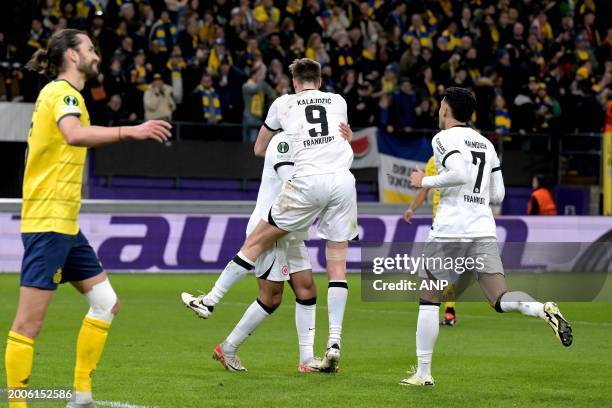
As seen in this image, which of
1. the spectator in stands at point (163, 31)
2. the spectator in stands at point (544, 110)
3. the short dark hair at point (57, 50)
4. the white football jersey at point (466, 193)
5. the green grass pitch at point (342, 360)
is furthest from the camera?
the spectator in stands at point (544, 110)

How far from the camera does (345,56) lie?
25.7 m

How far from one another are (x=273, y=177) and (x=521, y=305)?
8.06ft

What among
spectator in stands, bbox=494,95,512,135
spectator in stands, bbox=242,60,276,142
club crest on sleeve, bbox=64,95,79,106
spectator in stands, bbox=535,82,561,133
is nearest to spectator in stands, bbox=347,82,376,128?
spectator in stands, bbox=242,60,276,142

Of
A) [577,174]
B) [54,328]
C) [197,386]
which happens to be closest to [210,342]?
[54,328]

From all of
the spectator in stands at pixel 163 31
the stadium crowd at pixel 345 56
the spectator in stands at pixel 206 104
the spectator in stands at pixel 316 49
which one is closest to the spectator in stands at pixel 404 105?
the stadium crowd at pixel 345 56

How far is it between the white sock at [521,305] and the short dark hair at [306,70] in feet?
7.71

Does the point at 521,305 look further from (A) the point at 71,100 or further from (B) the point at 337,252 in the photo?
(A) the point at 71,100

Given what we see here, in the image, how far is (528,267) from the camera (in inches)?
874

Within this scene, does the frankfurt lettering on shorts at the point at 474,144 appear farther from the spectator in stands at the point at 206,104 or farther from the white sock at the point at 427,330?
the spectator in stands at the point at 206,104

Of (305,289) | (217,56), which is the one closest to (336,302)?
(305,289)

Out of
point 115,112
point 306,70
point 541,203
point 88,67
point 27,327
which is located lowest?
point 541,203

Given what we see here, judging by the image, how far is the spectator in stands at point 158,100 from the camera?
22.2m

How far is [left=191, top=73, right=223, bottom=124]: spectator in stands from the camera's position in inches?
917

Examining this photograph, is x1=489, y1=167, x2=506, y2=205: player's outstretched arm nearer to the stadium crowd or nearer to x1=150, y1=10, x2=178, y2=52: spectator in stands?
the stadium crowd
